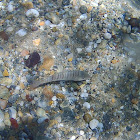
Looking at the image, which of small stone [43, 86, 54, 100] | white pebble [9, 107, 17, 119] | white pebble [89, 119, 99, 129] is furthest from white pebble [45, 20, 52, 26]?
white pebble [89, 119, 99, 129]

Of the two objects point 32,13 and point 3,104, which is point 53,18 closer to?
point 32,13

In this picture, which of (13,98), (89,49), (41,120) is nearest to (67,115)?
(41,120)

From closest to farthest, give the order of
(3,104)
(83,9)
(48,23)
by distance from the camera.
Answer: (3,104) < (48,23) < (83,9)

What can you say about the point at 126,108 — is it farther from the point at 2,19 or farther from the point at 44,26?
the point at 2,19

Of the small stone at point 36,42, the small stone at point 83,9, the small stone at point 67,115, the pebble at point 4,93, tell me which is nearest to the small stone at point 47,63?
the small stone at point 36,42

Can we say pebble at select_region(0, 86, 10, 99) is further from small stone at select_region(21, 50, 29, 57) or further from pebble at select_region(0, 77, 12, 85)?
small stone at select_region(21, 50, 29, 57)

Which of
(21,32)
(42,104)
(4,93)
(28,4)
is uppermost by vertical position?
(28,4)

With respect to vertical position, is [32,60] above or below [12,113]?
above

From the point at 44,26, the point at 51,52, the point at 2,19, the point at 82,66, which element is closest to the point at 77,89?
the point at 82,66
